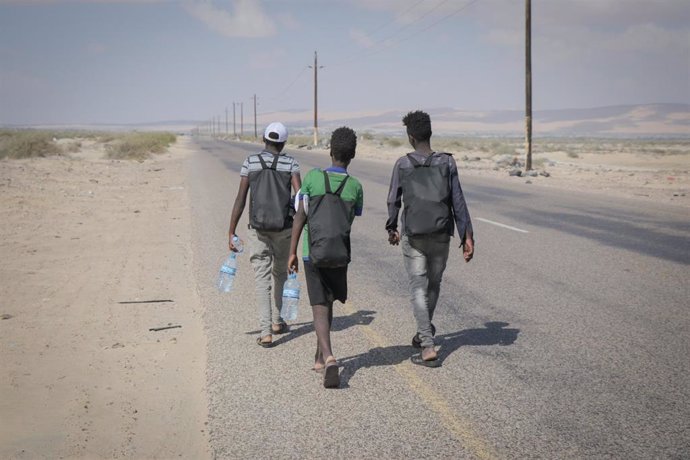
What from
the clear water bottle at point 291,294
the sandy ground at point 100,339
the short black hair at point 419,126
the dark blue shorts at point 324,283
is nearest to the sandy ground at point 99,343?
the sandy ground at point 100,339

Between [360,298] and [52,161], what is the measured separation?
1202 inches

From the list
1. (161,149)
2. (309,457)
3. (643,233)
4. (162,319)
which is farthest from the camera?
(161,149)

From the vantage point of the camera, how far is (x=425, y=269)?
5.45 meters

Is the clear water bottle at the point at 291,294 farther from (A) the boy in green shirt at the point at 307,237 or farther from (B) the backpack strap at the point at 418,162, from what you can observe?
(B) the backpack strap at the point at 418,162

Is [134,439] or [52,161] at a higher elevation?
[52,161]

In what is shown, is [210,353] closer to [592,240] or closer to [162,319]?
[162,319]

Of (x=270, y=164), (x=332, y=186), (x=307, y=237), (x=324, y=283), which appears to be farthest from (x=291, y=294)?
(x=270, y=164)

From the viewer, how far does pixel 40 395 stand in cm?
499

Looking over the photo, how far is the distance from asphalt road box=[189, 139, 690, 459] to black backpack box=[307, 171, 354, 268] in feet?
3.03

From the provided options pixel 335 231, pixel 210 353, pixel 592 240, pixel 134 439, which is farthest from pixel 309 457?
pixel 592 240

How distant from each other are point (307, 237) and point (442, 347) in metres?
1.66

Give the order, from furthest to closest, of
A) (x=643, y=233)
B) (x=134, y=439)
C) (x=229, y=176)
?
1. (x=229, y=176)
2. (x=643, y=233)
3. (x=134, y=439)

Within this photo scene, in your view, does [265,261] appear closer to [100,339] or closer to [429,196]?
[429,196]

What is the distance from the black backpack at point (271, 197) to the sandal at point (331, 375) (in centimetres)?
130
